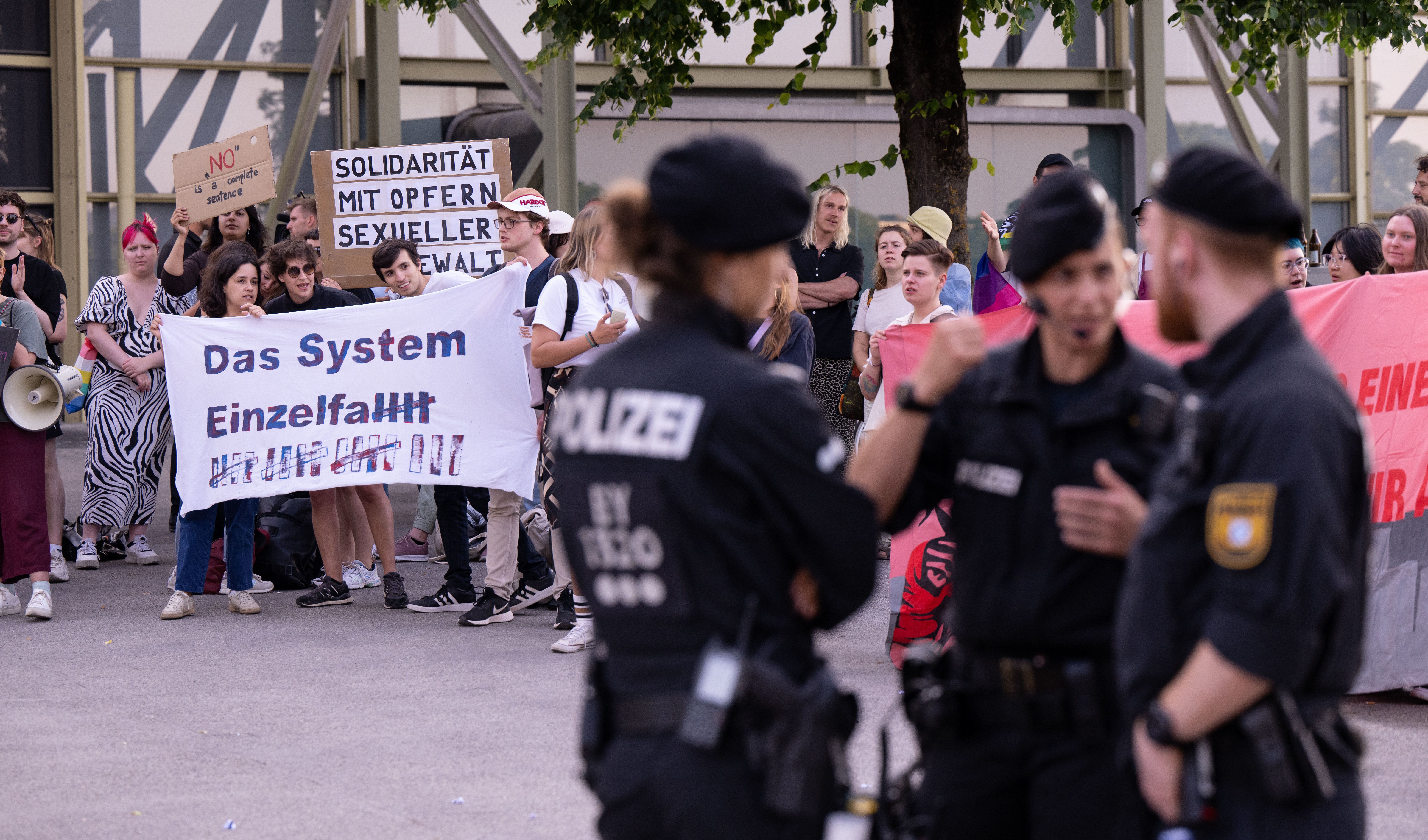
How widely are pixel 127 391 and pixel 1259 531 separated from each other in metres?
9.35

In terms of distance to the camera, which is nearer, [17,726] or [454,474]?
[17,726]

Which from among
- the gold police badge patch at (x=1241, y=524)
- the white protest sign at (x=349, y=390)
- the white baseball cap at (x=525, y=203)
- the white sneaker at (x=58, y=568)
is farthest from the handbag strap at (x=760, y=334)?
the gold police badge patch at (x=1241, y=524)

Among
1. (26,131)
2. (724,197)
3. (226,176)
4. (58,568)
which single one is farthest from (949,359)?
(26,131)

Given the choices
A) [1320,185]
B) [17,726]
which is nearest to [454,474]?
[17,726]

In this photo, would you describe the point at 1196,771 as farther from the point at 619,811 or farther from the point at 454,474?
the point at 454,474

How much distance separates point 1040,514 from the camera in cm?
264

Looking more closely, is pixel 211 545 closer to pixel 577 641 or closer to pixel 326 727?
pixel 577 641

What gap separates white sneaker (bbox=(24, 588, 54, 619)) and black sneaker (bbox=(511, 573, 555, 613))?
262cm

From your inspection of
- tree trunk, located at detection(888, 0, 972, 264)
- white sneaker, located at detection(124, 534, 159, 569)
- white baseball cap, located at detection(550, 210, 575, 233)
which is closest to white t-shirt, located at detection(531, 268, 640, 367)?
white baseball cap, located at detection(550, 210, 575, 233)

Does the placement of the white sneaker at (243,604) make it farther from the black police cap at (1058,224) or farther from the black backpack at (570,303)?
the black police cap at (1058,224)

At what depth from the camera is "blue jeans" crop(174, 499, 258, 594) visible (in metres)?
8.61

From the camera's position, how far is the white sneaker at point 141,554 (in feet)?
35.1

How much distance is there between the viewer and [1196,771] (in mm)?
2275

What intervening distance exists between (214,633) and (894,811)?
618cm
